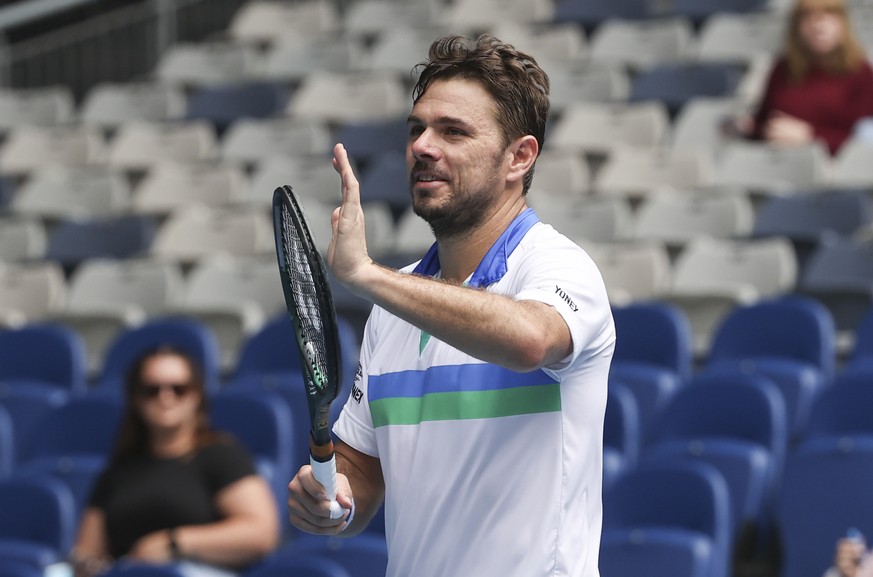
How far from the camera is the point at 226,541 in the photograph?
190 inches

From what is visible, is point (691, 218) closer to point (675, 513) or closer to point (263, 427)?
point (263, 427)

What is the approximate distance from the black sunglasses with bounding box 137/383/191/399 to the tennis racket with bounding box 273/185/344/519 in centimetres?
291

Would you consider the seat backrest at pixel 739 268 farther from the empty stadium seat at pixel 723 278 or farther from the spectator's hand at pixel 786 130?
the spectator's hand at pixel 786 130

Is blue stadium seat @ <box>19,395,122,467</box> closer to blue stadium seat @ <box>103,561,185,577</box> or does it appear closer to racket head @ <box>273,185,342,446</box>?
blue stadium seat @ <box>103,561,185,577</box>

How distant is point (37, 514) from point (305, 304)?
3.34 metres

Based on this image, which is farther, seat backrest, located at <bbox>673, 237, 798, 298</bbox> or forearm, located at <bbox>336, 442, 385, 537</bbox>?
seat backrest, located at <bbox>673, 237, 798, 298</bbox>

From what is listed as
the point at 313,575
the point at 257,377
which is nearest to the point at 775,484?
the point at 313,575

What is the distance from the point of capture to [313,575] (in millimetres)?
4172

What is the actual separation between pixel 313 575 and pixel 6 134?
7.09 m

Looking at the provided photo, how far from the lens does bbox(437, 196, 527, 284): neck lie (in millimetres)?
2494

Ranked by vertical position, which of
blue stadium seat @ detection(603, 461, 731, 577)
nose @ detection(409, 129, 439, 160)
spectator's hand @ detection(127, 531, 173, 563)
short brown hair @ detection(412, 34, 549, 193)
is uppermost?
short brown hair @ detection(412, 34, 549, 193)

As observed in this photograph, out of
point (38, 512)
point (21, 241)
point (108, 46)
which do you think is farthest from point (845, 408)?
point (108, 46)

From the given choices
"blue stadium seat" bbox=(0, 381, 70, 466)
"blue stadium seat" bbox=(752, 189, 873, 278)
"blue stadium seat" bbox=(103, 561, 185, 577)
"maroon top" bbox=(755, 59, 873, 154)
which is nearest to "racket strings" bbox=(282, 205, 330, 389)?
"blue stadium seat" bbox=(103, 561, 185, 577)

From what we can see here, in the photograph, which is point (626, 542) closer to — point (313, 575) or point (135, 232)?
point (313, 575)
